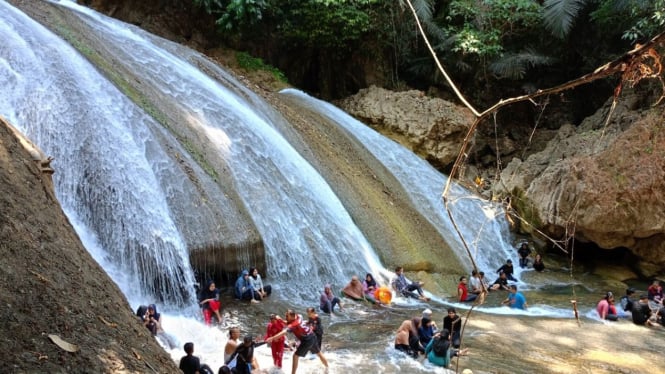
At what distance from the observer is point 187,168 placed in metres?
10.5

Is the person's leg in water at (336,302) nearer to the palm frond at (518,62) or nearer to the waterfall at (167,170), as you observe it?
the waterfall at (167,170)

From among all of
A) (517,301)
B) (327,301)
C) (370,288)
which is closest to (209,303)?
(327,301)

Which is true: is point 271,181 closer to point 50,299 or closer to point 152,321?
point 152,321

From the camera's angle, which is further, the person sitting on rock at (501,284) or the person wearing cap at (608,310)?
the person sitting on rock at (501,284)

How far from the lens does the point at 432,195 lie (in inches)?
658

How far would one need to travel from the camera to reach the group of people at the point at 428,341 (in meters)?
7.91

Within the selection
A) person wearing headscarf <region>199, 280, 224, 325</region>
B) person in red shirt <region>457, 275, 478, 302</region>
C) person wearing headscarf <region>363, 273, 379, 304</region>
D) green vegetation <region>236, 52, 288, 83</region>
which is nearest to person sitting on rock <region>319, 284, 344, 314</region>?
person wearing headscarf <region>363, 273, 379, 304</region>

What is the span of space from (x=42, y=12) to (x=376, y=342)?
39.7 ft

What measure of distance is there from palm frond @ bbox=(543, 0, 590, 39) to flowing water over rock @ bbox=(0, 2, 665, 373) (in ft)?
28.5

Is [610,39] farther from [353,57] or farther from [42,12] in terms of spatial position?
[42,12]

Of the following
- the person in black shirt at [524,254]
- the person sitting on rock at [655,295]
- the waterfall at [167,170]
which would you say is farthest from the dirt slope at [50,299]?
the person in black shirt at [524,254]

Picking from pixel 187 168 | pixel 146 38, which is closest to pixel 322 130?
pixel 146 38

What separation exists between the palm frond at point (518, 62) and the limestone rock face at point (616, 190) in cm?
440

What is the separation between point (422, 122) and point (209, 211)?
11459 mm
